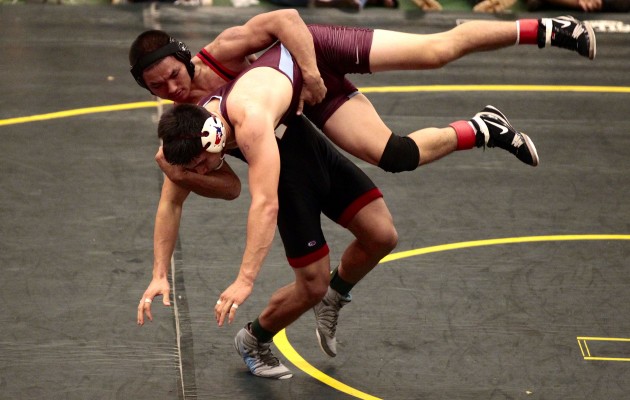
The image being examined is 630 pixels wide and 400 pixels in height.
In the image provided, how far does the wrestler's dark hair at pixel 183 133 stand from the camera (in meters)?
4.93

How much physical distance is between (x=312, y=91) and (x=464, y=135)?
2.82ft

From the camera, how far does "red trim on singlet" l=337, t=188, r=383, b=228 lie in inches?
226

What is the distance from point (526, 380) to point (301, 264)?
126 cm

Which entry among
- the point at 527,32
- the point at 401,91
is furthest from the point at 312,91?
the point at 401,91

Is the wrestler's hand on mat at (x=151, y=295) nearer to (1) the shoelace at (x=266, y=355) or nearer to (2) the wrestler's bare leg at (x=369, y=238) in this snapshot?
(1) the shoelace at (x=266, y=355)

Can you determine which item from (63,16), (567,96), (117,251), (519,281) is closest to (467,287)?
(519,281)

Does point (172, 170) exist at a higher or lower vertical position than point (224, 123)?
lower

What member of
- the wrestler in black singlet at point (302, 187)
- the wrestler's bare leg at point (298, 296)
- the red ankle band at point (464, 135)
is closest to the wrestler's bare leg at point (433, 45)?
the red ankle band at point (464, 135)

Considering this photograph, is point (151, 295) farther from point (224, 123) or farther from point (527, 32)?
point (527, 32)

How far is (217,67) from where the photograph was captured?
226 inches

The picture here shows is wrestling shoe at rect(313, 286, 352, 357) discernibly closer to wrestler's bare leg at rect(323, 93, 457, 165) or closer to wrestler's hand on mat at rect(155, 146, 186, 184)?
wrestler's bare leg at rect(323, 93, 457, 165)

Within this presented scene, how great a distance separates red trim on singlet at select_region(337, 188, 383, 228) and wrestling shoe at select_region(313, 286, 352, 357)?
435mm

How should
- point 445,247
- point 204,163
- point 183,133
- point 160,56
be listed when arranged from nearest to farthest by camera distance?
point 183,133 < point 204,163 < point 160,56 < point 445,247

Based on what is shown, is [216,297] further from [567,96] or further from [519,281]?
[567,96]
